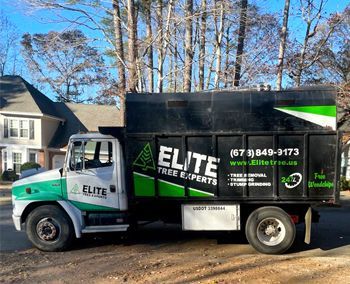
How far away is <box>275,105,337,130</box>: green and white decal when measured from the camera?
8.04m

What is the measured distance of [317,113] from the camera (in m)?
8.08

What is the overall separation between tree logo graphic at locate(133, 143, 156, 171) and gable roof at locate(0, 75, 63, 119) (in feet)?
90.3

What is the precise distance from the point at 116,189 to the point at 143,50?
9831 millimetres

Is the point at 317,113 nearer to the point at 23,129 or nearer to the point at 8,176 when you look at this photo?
the point at 8,176

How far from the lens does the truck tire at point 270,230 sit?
27.4 ft

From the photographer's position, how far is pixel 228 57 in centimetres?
1939

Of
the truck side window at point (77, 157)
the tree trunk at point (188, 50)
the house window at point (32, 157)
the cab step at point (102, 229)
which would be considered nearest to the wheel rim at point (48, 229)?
the cab step at point (102, 229)

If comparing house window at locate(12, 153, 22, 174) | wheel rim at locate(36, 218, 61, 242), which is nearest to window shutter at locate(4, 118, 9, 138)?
Result: house window at locate(12, 153, 22, 174)

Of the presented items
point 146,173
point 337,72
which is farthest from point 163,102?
point 337,72

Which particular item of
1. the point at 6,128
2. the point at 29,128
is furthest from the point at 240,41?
the point at 6,128

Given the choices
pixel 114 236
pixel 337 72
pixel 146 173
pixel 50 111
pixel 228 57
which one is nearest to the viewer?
pixel 146 173

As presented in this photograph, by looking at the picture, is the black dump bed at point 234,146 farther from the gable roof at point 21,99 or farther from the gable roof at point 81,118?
the gable roof at point 81,118

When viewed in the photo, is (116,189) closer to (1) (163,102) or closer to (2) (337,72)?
(1) (163,102)

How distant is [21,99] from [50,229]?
95.2 ft
